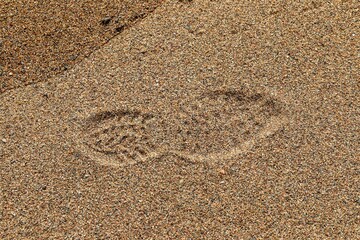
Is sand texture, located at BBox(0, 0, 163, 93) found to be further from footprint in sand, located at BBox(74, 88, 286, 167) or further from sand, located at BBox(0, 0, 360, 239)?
footprint in sand, located at BBox(74, 88, 286, 167)

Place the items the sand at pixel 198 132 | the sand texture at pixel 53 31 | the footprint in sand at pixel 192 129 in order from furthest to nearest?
the sand texture at pixel 53 31 → the footprint in sand at pixel 192 129 → the sand at pixel 198 132

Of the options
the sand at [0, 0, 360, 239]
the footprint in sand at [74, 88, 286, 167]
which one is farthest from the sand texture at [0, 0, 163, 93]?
the footprint in sand at [74, 88, 286, 167]

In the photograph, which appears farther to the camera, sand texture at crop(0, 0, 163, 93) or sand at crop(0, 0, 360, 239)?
sand texture at crop(0, 0, 163, 93)

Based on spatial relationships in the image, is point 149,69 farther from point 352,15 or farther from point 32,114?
point 352,15

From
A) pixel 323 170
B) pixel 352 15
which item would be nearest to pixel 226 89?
pixel 323 170

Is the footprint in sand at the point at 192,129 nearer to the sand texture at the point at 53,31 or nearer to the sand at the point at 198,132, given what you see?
the sand at the point at 198,132

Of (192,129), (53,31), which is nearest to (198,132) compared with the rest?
(192,129)

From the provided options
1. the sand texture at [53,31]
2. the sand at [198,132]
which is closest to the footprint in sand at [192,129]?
the sand at [198,132]

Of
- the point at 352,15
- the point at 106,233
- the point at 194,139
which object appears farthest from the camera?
the point at 352,15
